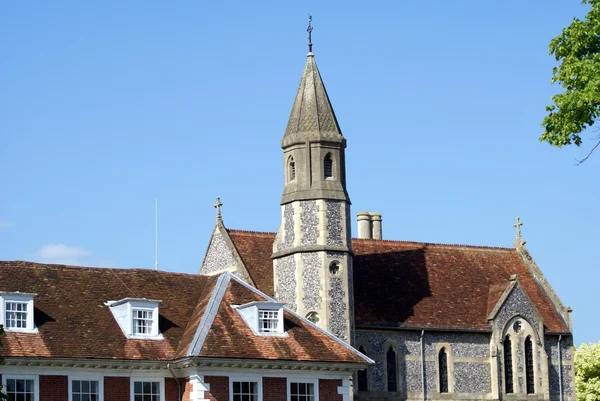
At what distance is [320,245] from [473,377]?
951 cm

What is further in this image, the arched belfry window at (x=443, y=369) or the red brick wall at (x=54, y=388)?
the arched belfry window at (x=443, y=369)

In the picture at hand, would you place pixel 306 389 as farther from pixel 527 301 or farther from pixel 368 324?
pixel 527 301

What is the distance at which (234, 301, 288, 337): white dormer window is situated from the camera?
42.0 metres

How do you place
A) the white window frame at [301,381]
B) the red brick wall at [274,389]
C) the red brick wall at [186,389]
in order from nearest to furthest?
the red brick wall at [186,389] → the red brick wall at [274,389] → the white window frame at [301,381]

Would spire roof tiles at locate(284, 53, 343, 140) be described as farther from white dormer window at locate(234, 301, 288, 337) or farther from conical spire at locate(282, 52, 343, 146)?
white dormer window at locate(234, 301, 288, 337)

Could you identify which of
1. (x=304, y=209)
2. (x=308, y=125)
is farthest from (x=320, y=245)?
(x=308, y=125)

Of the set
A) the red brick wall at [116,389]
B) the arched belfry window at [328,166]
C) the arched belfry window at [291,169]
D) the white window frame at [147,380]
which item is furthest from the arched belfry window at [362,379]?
the red brick wall at [116,389]

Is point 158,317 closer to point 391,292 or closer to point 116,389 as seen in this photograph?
point 116,389

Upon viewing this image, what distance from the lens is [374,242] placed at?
5831 centimetres

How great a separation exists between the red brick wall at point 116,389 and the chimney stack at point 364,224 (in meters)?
23.8

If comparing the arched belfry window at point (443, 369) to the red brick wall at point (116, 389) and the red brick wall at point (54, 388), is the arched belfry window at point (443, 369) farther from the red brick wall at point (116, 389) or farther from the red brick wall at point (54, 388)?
the red brick wall at point (54, 388)

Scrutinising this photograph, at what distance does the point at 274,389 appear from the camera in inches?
1623

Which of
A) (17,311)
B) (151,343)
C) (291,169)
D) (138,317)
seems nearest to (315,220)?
(291,169)

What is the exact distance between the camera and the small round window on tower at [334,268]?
51.0 m
